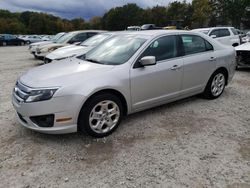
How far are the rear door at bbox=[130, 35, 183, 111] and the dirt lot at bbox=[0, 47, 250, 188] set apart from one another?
39 centimetres

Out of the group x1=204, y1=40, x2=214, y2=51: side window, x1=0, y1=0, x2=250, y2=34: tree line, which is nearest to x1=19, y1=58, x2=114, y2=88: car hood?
x1=204, y1=40, x2=214, y2=51: side window

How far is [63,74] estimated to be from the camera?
3494mm

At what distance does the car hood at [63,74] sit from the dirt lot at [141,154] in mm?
841

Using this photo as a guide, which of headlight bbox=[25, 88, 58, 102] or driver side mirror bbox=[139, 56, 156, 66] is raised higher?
driver side mirror bbox=[139, 56, 156, 66]

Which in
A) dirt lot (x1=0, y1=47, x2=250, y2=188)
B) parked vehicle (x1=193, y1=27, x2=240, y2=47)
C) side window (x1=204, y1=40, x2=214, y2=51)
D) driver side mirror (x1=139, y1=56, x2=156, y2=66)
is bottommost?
dirt lot (x1=0, y1=47, x2=250, y2=188)

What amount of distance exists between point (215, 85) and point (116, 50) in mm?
2466

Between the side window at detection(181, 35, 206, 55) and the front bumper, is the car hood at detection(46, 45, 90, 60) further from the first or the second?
the front bumper

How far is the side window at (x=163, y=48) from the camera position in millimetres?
4035

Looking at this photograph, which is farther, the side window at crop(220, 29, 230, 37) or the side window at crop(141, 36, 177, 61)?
the side window at crop(220, 29, 230, 37)

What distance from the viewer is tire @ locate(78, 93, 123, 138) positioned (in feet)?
11.0

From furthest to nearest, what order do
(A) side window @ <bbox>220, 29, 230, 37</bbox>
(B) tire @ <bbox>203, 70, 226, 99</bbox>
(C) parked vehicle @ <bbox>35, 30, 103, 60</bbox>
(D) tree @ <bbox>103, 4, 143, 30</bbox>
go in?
(D) tree @ <bbox>103, 4, 143, 30</bbox> < (A) side window @ <bbox>220, 29, 230, 37</bbox> < (C) parked vehicle @ <bbox>35, 30, 103, 60</bbox> < (B) tire @ <bbox>203, 70, 226, 99</bbox>

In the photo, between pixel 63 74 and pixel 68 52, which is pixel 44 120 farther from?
pixel 68 52

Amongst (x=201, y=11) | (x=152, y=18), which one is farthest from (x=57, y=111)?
(x=152, y=18)

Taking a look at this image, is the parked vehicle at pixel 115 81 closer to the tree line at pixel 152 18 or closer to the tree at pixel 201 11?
the tree line at pixel 152 18
